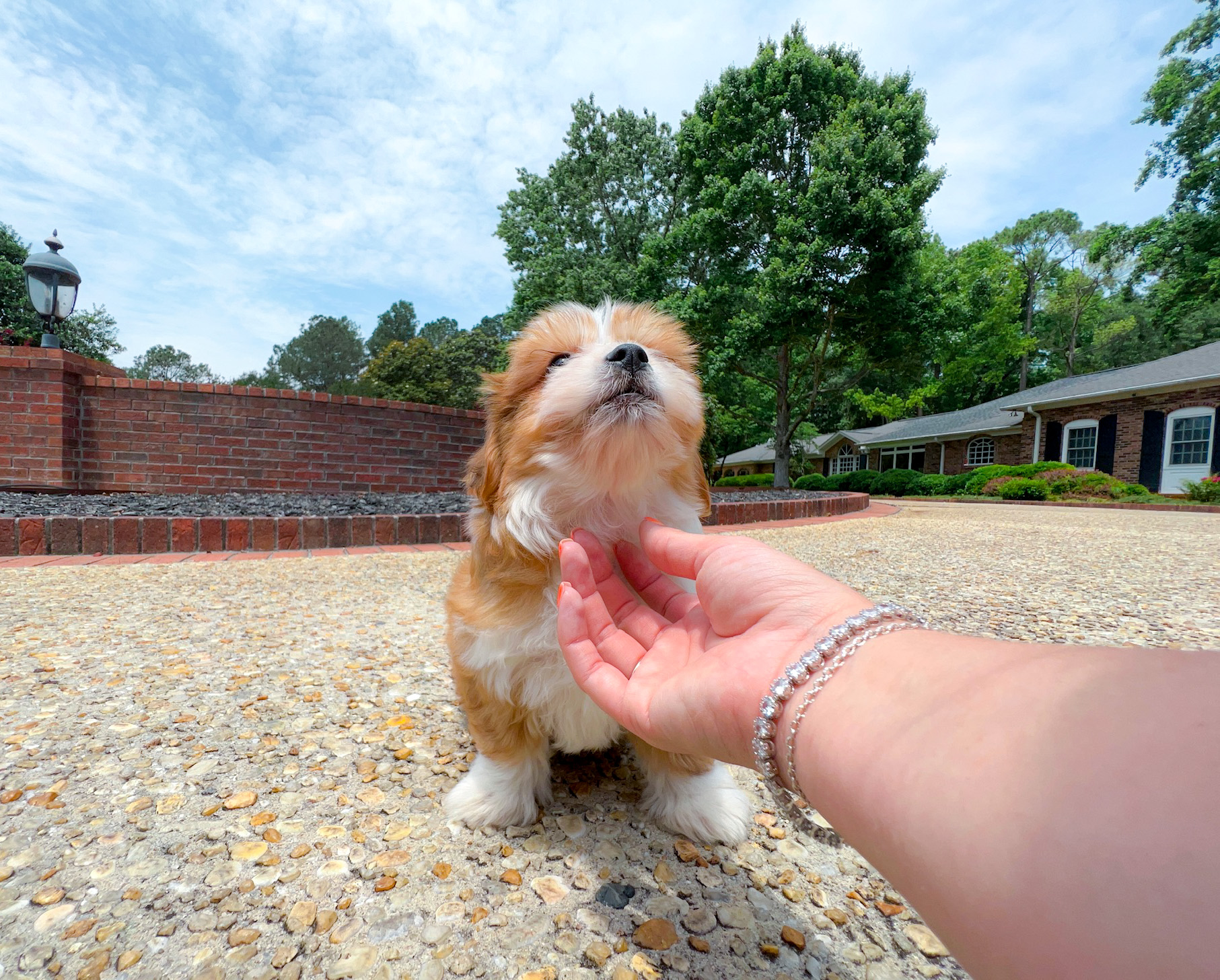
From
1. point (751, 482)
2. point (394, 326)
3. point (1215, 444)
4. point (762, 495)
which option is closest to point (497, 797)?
point (762, 495)

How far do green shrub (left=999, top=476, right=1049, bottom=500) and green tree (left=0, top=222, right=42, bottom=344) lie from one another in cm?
4111

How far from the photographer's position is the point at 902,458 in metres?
32.5

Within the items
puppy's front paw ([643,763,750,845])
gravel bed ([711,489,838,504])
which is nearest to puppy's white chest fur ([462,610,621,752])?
puppy's front paw ([643,763,750,845])

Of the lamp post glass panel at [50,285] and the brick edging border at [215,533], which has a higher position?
the lamp post glass panel at [50,285]

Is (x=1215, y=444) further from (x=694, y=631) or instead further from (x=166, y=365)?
(x=166, y=365)

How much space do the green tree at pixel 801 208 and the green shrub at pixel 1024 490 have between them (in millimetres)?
5869

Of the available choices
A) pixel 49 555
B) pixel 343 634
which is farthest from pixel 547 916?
pixel 49 555

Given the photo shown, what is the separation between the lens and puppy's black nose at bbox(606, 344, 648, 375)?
142cm

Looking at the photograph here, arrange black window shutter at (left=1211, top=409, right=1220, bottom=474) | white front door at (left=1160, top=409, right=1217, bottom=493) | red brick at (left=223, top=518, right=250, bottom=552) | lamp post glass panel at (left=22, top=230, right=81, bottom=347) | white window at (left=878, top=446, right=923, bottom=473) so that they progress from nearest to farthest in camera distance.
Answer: red brick at (left=223, top=518, right=250, bottom=552) < lamp post glass panel at (left=22, top=230, right=81, bottom=347) < black window shutter at (left=1211, top=409, right=1220, bottom=474) < white front door at (left=1160, top=409, right=1217, bottom=493) < white window at (left=878, top=446, right=923, bottom=473)

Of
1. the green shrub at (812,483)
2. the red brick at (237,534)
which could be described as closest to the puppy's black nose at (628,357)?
the red brick at (237,534)

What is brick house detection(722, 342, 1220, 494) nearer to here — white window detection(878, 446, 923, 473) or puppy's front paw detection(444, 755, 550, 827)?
white window detection(878, 446, 923, 473)

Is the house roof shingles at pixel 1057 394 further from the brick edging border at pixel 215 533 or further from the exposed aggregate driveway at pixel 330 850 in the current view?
the brick edging border at pixel 215 533

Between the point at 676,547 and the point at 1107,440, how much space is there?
27289mm

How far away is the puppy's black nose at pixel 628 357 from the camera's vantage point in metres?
1.42
